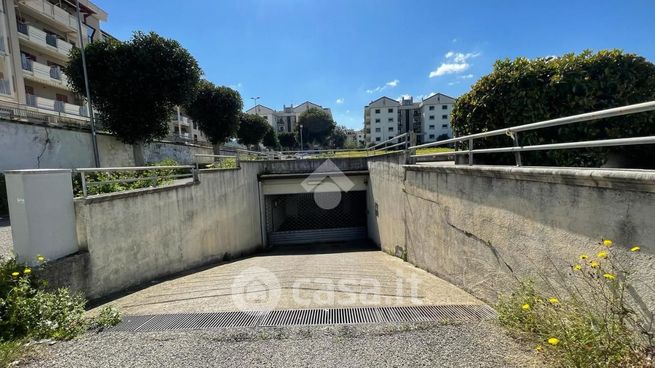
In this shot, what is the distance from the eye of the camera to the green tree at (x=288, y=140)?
5969 centimetres

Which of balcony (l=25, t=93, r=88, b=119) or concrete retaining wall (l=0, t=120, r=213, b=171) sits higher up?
balcony (l=25, t=93, r=88, b=119)

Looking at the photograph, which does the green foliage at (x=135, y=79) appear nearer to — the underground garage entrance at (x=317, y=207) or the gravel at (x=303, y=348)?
the underground garage entrance at (x=317, y=207)

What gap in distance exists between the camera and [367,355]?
100 inches

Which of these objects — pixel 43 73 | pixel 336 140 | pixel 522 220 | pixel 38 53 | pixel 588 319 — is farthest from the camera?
pixel 336 140

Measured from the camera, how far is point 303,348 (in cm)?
269

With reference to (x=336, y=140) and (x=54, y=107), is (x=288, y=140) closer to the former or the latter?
(x=336, y=140)

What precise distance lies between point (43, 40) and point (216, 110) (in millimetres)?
10476

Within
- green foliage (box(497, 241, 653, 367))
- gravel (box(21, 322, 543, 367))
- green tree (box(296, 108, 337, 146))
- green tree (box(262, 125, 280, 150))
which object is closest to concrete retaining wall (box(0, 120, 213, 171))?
gravel (box(21, 322, 543, 367))

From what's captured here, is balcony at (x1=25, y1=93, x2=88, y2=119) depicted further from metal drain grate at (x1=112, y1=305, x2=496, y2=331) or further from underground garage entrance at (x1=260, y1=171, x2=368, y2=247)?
metal drain grate at (x1=112, y1=305, x2=496, y2=331)

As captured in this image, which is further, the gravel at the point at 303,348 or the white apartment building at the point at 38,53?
the white apartment building at the point at 38,53

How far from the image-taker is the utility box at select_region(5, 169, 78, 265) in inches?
156

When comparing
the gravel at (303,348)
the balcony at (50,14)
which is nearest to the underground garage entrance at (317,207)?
the gravel at (303,348)

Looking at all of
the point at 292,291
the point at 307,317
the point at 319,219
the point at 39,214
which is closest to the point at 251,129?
the point at 319,219

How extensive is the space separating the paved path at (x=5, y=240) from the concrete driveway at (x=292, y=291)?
2.04 meters
